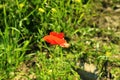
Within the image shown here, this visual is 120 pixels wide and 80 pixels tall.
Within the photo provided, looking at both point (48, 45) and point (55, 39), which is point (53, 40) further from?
point (48, 45)

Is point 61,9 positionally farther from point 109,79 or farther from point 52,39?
point 109,79

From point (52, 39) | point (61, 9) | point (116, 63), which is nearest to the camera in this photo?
point (52, 39)

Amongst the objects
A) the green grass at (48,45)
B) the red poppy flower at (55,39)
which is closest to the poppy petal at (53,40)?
the red poppy flower at (55,39)

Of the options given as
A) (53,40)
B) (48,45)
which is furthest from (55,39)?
(48,45)

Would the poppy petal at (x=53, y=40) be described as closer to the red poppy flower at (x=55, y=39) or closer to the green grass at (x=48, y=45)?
the red poppy flower at (x=55, y=39)

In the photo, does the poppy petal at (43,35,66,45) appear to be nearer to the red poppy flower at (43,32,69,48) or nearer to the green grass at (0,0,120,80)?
the red poppy flower at (43,32,69,48)

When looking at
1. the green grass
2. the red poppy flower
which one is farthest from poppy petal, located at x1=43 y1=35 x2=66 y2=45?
the green grass

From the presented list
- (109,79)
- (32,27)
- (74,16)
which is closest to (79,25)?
(74,16)

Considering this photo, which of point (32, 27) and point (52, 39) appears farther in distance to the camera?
point (32, 27)
